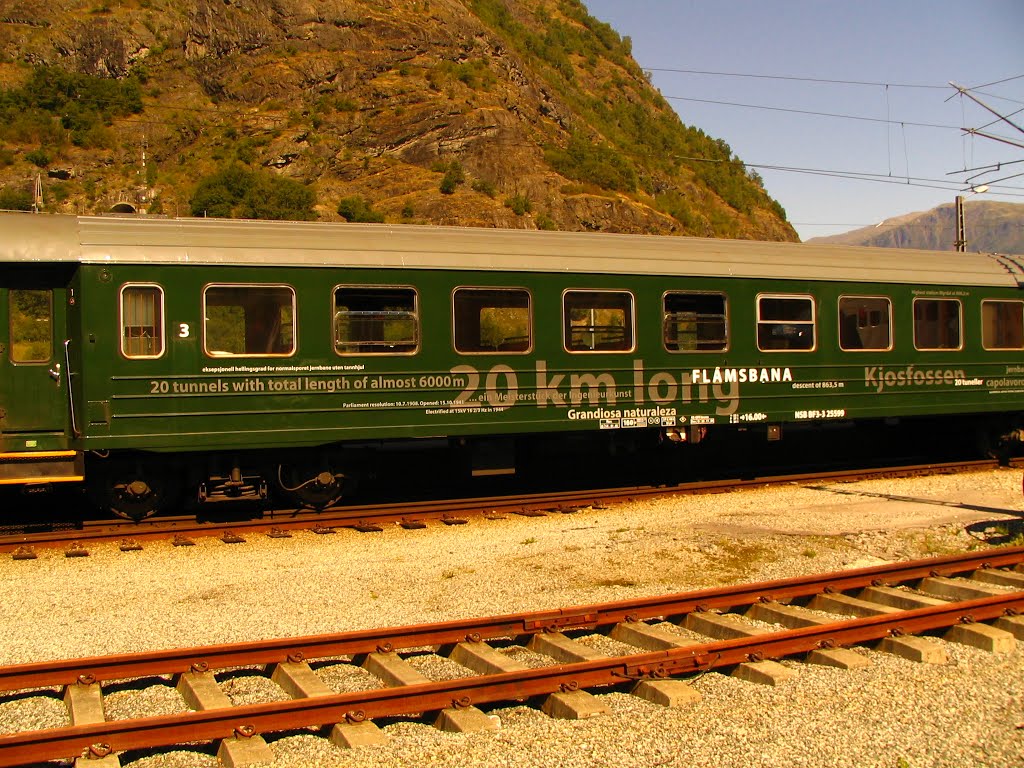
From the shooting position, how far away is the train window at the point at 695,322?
12141mm

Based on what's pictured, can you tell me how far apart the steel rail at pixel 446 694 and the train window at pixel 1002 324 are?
953 cm

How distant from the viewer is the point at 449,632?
598cm

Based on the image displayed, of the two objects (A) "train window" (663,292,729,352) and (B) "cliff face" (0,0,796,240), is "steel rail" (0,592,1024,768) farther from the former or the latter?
(B) "cliff face" (0,0,796,240)

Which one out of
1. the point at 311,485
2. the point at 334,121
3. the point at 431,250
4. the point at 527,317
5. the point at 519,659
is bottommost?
the point at 519,659

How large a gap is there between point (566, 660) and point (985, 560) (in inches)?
172

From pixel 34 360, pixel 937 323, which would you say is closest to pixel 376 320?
pixel 34 360

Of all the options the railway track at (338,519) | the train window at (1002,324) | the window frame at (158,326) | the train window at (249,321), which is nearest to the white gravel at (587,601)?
the railway track at (338,519)

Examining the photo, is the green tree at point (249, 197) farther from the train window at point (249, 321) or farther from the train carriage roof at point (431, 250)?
the train window at point (249, 321)

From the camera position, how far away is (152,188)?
6259cm

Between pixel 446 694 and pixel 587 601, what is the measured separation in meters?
2.47

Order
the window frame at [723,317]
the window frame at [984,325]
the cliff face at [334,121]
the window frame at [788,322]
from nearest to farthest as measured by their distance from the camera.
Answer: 1. the window frame at [723,317]
2. the window frame at [788,322]
3. the window frame at [984,325]
4. the cliff face at [334,121]

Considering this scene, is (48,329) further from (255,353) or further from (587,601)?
(587,601)

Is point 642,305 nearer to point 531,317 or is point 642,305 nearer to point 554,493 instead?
point 531,317

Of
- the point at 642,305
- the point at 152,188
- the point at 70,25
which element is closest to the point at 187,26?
the point at 70,25
